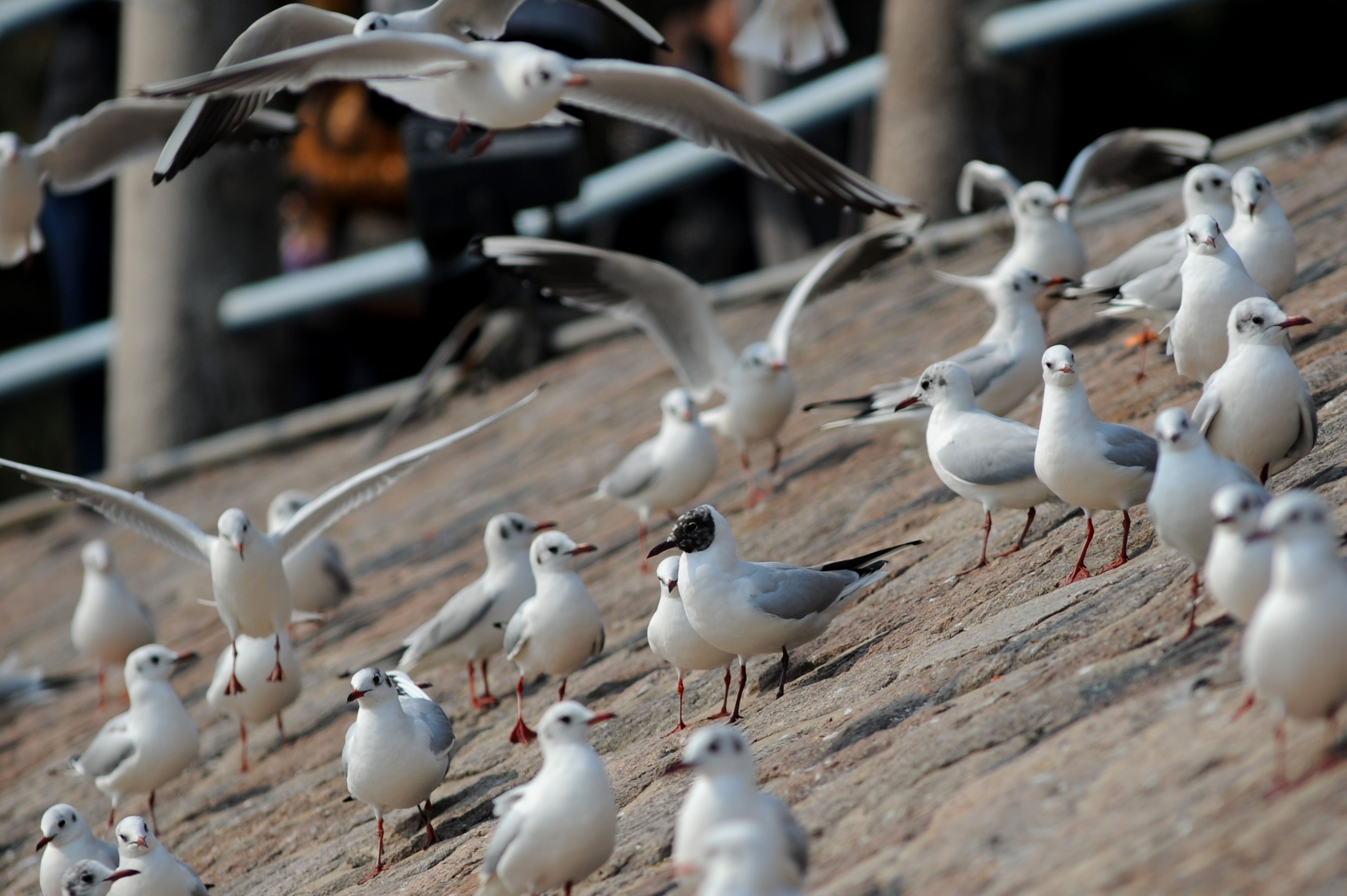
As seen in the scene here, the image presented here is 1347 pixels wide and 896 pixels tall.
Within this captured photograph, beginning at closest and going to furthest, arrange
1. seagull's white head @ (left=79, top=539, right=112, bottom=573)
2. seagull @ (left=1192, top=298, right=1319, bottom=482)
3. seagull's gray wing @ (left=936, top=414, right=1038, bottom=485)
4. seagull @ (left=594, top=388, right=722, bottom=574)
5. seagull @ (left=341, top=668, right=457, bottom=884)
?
1. seagull @ (left=1192, top=298, right=1319, bottom=482)
2. seagull @ (left=341, top=668, right=457, bottom=884)
3. seagull's gray wing @ (left=936, top=414, right=1038, bottom=485)
4. seagull @ (left=594, top=388, right=722, bottom=574)
5. seagull's white head @ (left=79, top=539, right=112, bottom=573)

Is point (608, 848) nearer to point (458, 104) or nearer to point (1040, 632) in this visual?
point (1040, 632)

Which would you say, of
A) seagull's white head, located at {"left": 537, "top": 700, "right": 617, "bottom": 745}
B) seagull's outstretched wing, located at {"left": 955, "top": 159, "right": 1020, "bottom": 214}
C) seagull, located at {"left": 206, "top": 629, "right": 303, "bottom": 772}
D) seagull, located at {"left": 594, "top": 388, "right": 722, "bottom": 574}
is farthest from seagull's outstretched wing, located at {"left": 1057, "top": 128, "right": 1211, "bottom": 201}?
seagull's white head, located at {"left": 537, "top": 700, "right": 617, "bottom": 745}

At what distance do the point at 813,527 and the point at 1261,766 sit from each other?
3.03 metres

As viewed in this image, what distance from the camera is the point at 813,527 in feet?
17.6

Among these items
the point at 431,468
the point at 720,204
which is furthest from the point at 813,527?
the point at 720,204

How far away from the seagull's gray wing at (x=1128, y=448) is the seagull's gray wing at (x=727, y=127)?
56.0 inches

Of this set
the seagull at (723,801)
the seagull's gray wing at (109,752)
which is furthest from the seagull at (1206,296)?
the seagull's gray wing at (109,752)

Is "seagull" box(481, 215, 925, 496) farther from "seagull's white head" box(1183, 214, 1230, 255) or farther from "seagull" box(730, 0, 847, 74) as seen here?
"seagull's white head" box(1183, 214, 1230, 255)

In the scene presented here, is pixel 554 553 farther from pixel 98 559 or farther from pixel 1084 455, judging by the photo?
Result: pixel 98 559

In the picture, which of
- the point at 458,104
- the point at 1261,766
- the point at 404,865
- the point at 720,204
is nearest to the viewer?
the point at 1261,766

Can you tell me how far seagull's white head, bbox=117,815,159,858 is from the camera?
398 cm

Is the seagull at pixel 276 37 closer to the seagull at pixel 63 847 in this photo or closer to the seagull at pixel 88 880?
the seagull at pixel 63 847

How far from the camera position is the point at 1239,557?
104 inches

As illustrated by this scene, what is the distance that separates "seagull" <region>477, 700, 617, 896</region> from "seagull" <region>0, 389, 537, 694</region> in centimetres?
203
